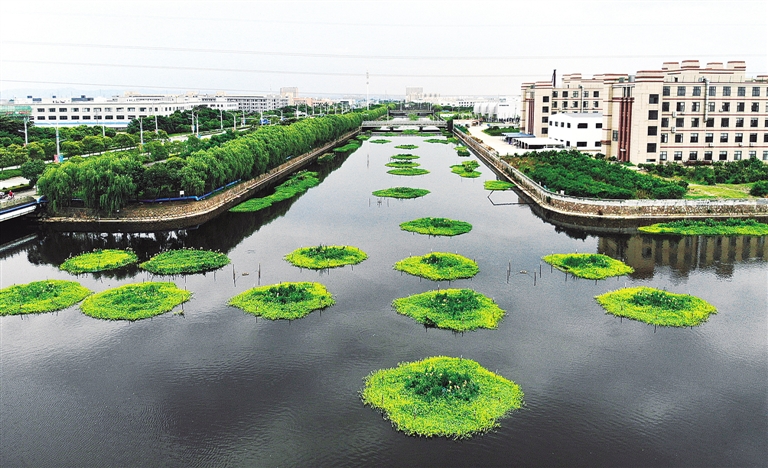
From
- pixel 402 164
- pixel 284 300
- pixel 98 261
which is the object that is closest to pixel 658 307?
pixel 284 300

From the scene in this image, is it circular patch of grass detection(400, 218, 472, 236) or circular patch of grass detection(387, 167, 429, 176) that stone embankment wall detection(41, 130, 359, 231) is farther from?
circular patch of grass detection(387, 167, 429, 176)

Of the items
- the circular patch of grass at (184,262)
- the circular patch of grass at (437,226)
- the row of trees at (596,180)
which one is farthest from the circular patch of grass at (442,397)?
the row of trees at (596,180)

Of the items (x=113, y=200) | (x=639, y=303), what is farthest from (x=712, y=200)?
(x=113, y=200)

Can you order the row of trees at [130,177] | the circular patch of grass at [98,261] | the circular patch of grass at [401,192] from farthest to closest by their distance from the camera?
1. the circular patch of grass at [401,192]
2. the row of trees at [130,177]
3. the circular patch of grass at [98,261]

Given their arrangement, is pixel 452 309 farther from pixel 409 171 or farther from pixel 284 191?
pixel 409 171

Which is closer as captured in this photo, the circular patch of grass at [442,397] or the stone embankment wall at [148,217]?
the circular patch of grass at [442,397]

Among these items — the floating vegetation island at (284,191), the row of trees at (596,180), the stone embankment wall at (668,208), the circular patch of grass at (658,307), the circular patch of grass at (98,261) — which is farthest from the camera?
the floating vegetation island at (284,191)

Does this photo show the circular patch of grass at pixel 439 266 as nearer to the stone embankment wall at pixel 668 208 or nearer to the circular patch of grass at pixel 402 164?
the stone embankment wall at pixel 668 208
